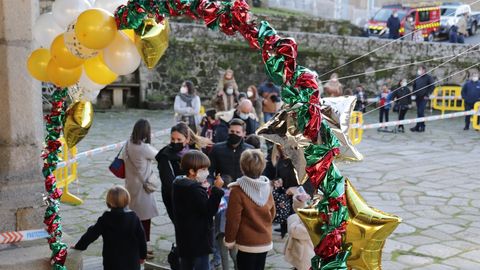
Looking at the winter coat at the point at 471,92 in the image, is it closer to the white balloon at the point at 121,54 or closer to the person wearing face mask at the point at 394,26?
the person wearing face mask at the point at 394,26

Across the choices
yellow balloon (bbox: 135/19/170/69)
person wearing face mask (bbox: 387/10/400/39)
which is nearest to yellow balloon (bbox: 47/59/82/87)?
yellow balloon (bbox: 135/19/170/69)

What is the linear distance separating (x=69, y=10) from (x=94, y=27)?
529mm

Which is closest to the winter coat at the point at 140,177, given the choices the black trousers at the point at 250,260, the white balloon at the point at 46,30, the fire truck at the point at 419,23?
the black trousers at the point at 250,260

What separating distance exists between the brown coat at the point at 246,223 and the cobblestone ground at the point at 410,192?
0.83 m

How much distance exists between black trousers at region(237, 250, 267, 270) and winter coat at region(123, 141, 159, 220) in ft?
4.70

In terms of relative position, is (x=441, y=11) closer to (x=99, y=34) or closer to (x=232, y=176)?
(x=232, y=176)

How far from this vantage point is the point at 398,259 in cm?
642

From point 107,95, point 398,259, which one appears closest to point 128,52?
point 398,259

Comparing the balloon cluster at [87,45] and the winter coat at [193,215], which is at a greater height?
the balloon cluster at [87,45]

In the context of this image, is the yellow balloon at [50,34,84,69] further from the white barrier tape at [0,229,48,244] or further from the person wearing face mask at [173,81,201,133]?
the person wearing face mask at [173,81,201,133]

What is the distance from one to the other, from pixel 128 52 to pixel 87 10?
15.4 inches

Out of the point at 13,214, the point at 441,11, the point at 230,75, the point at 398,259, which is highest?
the point at 441,11

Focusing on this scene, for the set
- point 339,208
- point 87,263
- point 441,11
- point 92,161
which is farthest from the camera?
point 441,11

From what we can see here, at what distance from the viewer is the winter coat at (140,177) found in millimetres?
6273
